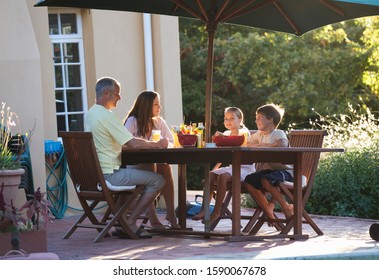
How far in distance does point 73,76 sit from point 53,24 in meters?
0.66

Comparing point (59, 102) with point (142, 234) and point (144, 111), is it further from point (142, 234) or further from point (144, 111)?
point (142, 234)

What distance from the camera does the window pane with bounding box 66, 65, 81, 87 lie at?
37.2 ft

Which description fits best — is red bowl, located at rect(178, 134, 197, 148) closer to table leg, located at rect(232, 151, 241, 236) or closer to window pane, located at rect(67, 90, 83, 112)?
table leg, located at rect(232, 151, 241, 236)

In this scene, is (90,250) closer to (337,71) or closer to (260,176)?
(260,176)

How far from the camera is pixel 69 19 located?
11.3 meters

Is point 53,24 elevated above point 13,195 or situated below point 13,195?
above

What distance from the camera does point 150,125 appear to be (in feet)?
28.3

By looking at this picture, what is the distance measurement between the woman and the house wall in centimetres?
147

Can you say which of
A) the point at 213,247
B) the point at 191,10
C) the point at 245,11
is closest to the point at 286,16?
the point at 245,11

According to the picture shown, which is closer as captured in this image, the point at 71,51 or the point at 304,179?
the point at 304,179

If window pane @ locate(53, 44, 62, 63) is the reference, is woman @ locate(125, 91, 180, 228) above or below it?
below

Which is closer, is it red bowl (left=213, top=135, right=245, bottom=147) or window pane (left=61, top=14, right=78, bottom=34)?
red bowl (left=213, top=135, right=245, bottom=147)

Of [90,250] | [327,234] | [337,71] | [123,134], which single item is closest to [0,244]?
[90,250]

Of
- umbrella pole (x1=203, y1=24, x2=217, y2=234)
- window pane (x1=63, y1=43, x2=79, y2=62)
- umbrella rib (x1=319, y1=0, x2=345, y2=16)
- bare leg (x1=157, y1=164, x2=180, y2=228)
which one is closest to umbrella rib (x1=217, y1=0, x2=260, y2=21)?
umbrella pole (x1=203, y1=24, x2=217, y2=234)
